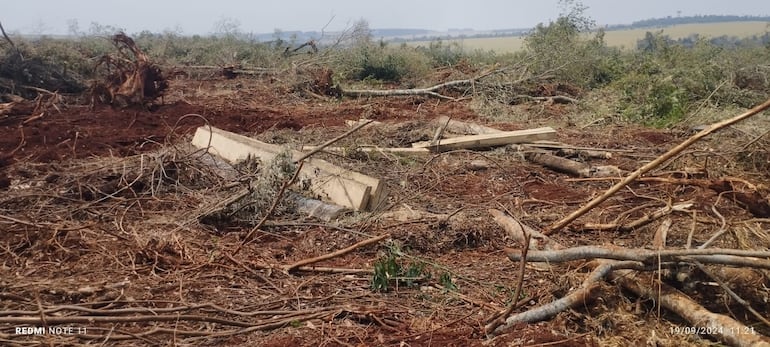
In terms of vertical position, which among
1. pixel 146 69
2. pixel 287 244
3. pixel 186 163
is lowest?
pixel 287 244

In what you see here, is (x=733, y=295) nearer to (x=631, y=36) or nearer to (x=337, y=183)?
(x=337, y=183)

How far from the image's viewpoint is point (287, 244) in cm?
450

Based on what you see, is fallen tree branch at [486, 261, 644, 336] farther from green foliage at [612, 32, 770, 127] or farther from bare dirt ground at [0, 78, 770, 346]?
green foliage at [612, 32, 770, 127]

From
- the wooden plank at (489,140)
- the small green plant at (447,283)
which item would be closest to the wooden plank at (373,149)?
the wooden plank at (489,140)

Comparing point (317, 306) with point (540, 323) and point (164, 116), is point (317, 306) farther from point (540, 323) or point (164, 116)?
point (164, 116)

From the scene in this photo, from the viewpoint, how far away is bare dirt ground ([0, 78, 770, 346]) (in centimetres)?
304

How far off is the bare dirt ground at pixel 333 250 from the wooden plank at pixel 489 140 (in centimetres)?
18

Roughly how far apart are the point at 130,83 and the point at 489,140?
649cm

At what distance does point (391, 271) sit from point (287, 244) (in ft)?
3.84

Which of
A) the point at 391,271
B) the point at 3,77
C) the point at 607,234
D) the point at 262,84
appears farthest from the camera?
the point at 262,84

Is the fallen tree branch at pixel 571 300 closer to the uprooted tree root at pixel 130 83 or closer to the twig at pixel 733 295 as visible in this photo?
the twig at pixel 733 295

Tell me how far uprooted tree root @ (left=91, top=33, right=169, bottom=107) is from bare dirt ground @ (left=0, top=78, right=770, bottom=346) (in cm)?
246

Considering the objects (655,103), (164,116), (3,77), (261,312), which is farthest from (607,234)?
(3,77)

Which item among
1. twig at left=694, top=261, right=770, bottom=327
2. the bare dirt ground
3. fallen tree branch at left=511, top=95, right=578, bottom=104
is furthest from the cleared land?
twig at left=694, top=261, right=770, bottom=327
